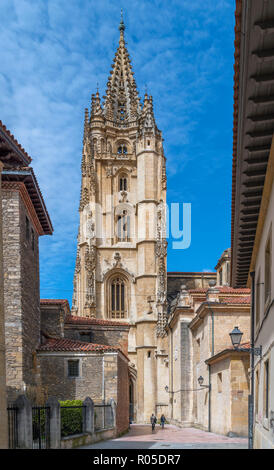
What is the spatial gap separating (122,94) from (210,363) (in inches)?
1784

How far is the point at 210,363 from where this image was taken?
85.8 ft

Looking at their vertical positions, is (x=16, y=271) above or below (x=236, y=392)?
above

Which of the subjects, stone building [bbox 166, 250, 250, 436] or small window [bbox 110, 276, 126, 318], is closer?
stone building [bbox 166, 250, 250, 436]

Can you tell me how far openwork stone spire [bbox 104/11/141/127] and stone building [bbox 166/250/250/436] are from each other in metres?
28.5

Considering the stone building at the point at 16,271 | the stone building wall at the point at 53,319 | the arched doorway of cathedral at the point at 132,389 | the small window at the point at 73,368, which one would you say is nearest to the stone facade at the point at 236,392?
the small window at the point at 73,368

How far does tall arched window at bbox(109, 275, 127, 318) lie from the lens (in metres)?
53.8

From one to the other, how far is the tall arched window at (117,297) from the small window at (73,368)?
1150 inches

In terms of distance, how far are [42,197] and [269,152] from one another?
574 inches

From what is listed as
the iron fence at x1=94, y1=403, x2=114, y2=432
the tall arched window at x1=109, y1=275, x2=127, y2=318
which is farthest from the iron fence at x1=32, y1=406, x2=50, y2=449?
the tall arched window at x1=109, y1=275, x2=127, y2=318

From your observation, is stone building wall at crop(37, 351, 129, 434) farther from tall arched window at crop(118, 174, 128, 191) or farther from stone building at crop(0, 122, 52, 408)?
tall arched window at crop(118, 174, 128, 191)

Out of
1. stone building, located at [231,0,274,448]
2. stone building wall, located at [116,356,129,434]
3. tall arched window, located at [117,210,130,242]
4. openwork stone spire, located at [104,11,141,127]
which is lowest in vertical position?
stone building wall, located at [116,356,129,434]

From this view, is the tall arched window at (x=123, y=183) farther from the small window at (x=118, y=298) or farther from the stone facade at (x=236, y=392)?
the stone facade at (x=236, y=392)

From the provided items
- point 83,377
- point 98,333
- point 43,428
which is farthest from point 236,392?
point 98,333

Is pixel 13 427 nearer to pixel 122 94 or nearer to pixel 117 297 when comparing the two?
pixel 117 297
